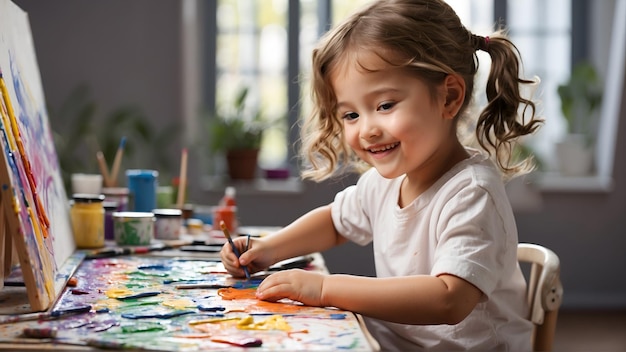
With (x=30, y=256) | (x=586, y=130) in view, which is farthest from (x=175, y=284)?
(x=586, y=130)

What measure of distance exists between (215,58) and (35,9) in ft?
3.19

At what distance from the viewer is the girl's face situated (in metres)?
1.32

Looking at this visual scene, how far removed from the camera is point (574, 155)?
4.47 m

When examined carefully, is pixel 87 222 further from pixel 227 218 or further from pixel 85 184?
pixel 227 218

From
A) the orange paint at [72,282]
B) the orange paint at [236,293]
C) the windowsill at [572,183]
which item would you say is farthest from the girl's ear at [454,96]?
the windowsill at [572,183]

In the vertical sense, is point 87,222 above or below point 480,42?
below

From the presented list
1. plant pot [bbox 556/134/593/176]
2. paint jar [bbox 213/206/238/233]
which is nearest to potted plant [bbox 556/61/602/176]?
plant pot [bbox 556/134/593/176]

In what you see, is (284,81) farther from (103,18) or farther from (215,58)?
(103,18)

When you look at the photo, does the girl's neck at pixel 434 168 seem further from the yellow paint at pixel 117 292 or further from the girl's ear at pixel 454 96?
the yellow paint at pixel 117 292

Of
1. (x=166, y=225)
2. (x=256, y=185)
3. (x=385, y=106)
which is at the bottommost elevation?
(x=256, y=185)

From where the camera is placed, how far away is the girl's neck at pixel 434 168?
1.43 meters

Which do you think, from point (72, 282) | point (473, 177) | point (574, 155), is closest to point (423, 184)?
point (473, 177)

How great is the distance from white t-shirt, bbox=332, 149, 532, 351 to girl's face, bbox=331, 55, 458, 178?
0.26 ft

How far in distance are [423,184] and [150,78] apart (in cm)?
301
